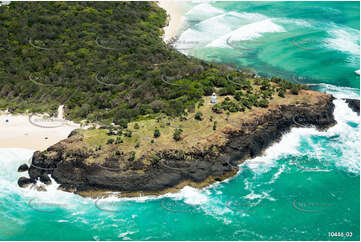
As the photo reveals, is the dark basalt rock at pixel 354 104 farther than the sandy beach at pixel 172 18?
No

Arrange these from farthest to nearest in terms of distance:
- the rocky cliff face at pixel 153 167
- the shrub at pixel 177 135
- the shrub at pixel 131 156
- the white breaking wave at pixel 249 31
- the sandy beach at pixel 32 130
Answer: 1. the white breaking wave at pixel 249 31
2. the sandy beach at pixel 32 130
3. the shrub at pixel 177 135
4. the shrub at pixel 131 156
5. the rocky cliff face at pixel 153 167

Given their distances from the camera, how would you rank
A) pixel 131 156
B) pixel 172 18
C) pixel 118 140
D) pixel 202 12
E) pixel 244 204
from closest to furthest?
1. pixel 244 204
2. pixel 131 156
3. pixel 118 140
4. pixel 172 18
5. pixel 202 12

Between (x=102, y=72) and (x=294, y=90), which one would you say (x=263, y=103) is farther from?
(x=102, y=72)

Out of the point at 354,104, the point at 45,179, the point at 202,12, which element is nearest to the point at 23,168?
the point at 45,179

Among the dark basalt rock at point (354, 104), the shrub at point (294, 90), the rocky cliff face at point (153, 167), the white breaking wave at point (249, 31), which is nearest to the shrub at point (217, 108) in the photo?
the rocky cliff face at point (153, 167)

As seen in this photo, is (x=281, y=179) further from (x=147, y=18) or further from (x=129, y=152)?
(x=147, y=18)

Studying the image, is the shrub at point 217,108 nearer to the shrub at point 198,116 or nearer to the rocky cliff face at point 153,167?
the shrub at point 198,116
